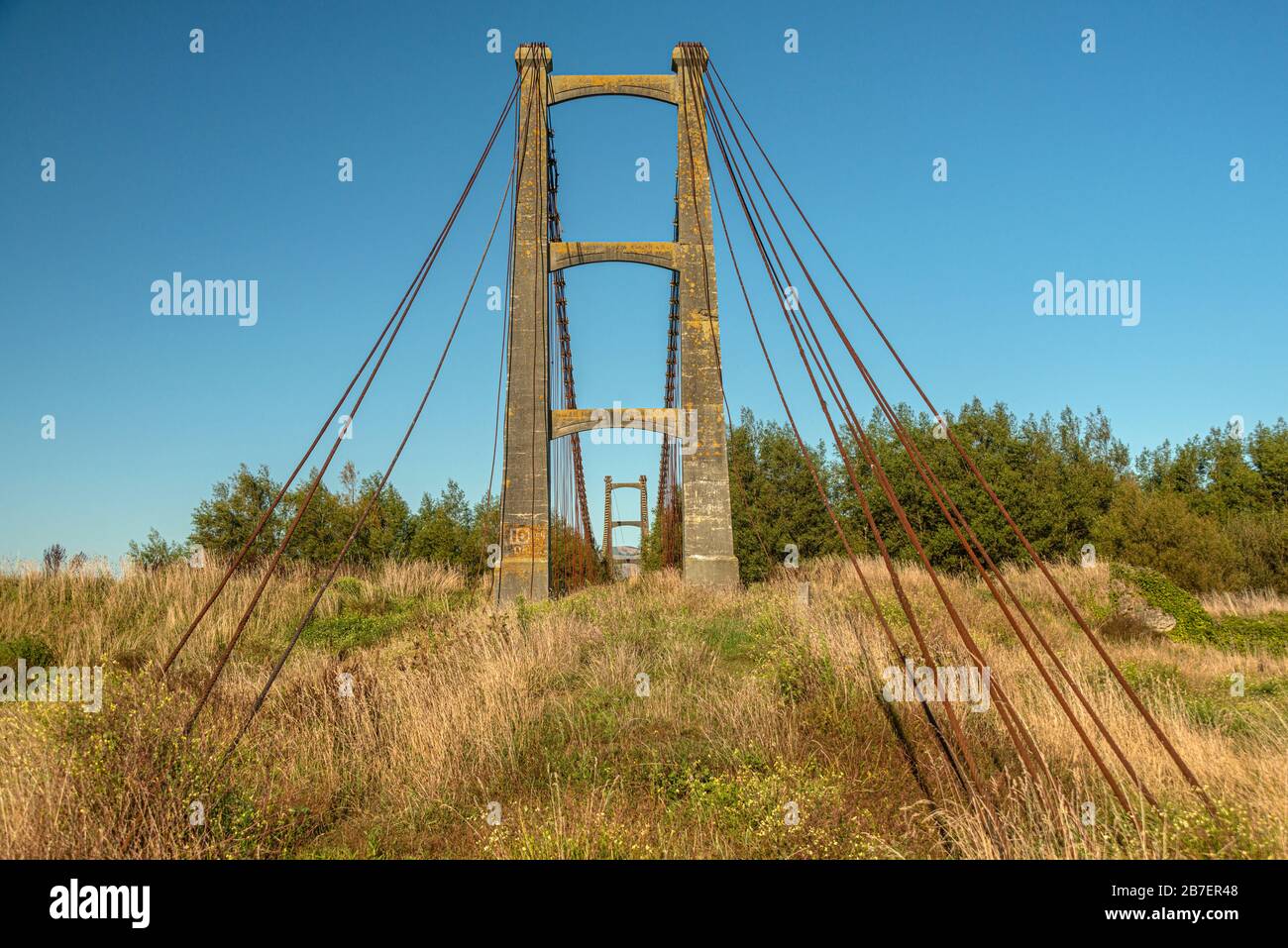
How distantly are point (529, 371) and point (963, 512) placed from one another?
1017 inches

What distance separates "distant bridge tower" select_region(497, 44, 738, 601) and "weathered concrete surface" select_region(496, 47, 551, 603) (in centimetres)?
2

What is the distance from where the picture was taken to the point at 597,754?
4.66m

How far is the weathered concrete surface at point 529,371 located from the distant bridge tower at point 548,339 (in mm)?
19

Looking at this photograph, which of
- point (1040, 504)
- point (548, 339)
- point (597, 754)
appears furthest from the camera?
point (1040, 504)

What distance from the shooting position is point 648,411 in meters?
12.3

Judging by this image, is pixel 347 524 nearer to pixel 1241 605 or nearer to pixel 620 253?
pixel 620 253

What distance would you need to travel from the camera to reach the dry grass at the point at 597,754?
3168 millimetres

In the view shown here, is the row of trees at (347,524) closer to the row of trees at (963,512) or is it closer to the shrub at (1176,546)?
the row of trees at (963,512)

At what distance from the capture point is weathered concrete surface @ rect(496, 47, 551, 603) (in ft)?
39.2

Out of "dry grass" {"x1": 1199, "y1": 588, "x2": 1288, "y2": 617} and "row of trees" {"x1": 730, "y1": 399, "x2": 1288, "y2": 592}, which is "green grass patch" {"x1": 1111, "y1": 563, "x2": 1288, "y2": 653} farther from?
"row of trees" {"x1": 730, "y1": 399, "x2": 1288, "y2": 592}

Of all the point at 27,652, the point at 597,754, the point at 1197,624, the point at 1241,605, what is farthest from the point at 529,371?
the point at 1241,605

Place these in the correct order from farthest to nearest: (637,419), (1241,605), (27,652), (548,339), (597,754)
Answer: (1241,605) < (548,339) < (637,419) < (27,652) < (597,754)

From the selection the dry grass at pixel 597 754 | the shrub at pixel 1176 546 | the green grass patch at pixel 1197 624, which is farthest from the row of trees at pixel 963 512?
the dry grass at pixel 597 754
